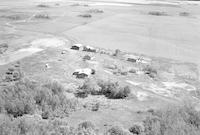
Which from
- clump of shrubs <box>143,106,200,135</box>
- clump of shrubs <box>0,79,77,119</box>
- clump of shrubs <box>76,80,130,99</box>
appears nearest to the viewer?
clump of shrubs <box>143,106,200,135</box>

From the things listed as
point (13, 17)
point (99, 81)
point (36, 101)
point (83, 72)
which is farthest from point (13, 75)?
point (13, 17)

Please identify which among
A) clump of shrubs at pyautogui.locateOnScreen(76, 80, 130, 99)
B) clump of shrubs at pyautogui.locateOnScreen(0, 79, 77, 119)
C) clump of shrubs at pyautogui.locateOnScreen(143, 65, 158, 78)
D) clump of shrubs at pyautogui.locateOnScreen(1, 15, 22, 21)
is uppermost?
clump of shrubs at pyautogui.locateOnScreen(0, 79, 77, 119)

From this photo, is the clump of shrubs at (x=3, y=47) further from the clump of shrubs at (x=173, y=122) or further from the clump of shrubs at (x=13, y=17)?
the clump of shrubs at (x=13, y=17)

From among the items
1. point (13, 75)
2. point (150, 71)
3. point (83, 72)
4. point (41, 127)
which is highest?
point (41, 127)

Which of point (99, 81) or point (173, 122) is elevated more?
point (173, 122)

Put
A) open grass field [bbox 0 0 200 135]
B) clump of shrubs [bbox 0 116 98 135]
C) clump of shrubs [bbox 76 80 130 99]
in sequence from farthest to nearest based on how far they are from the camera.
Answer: clump of shrubs [bbox 76 80 130 99]
open grass field [bbox 0 0 200 135]
clump of shrubs [bbox 0 116 98 135]

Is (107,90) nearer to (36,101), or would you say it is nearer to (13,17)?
(36,101)

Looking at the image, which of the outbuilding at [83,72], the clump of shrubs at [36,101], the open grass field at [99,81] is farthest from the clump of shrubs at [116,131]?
the outbuilding at [83,72]

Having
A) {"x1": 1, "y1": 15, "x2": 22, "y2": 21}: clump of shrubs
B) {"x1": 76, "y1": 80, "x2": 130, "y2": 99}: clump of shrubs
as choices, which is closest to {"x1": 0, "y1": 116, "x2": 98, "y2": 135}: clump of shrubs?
{"x1": 76, "y1": 80, "x2": 130, "y2": 99}: clump of shrubs

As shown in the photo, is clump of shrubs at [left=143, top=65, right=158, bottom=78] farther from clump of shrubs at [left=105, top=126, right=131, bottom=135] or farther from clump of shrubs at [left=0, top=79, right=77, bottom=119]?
clump of shrubs at [left=105, top=126, right=131, bottom=135]
